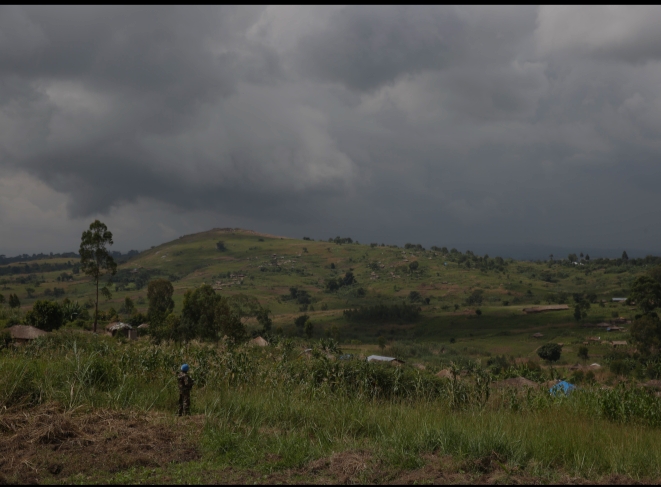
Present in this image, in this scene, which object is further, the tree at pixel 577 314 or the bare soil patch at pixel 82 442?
the tree at pixel 577 314

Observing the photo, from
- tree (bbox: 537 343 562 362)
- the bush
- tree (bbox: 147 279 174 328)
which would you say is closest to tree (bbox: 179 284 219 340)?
tree (bbox: 147 279 174 328)

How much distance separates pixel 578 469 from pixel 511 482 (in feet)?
3.37

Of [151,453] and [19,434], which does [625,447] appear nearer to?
[151,453]

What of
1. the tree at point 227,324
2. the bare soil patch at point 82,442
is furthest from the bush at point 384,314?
the bare soil patch at point 82,442

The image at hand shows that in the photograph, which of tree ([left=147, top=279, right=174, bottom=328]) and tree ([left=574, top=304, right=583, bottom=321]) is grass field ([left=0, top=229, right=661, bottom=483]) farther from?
tree ([left=574, top=304, right=583, bottom=321])

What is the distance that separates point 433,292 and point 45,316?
395 feet

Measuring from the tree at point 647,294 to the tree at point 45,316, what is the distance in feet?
305

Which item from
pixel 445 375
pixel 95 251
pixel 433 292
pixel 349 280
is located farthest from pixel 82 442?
pixel 349 280

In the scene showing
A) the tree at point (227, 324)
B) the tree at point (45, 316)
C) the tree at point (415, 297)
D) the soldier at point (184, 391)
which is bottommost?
the tree at point (415, 297)

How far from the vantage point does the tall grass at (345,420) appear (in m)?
5.54

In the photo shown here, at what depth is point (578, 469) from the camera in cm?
532

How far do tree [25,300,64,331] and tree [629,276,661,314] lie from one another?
305 feet

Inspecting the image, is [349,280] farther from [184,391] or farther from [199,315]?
[184,391]

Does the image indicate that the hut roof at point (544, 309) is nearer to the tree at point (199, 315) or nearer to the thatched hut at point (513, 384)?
the tree at point (199, 315)
